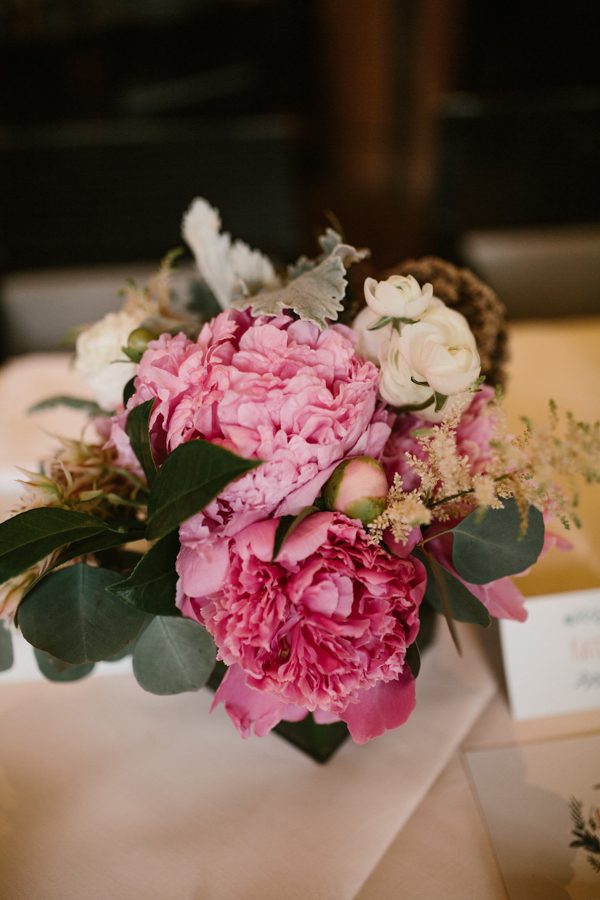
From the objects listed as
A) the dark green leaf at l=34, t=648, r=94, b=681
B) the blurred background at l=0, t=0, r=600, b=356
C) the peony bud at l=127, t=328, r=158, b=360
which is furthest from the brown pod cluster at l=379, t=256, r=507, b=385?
the blurred background at l=0, t=0, r=600, b=356

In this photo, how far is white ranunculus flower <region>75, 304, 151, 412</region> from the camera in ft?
2.18

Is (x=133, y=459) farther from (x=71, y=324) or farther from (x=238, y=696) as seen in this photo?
(x=71, y=324)

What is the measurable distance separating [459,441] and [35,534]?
1.17 ft

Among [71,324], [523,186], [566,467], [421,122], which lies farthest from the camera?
[421,122]

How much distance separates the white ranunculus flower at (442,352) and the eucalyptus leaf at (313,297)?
2.6 inches

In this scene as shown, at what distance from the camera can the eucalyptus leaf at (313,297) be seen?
54cm

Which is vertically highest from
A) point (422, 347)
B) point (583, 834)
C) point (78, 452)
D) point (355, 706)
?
point (422, 347)

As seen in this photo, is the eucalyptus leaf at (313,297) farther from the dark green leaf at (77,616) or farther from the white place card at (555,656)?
the white place card at (555,656)

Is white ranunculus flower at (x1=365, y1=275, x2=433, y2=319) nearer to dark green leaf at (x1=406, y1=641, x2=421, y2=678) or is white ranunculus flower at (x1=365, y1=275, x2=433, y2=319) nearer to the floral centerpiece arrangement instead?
the floral centerpiece arrangement

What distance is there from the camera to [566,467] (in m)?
0.45

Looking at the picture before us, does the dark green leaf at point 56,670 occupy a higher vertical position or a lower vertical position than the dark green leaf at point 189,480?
lower

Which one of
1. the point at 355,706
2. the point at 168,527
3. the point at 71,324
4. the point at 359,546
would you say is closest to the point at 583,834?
the point at 355,706

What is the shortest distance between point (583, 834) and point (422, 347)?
1.51ft

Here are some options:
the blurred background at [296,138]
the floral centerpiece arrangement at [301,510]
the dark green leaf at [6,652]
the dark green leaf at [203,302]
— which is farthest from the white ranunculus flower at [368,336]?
the blurred background at [296,138]
